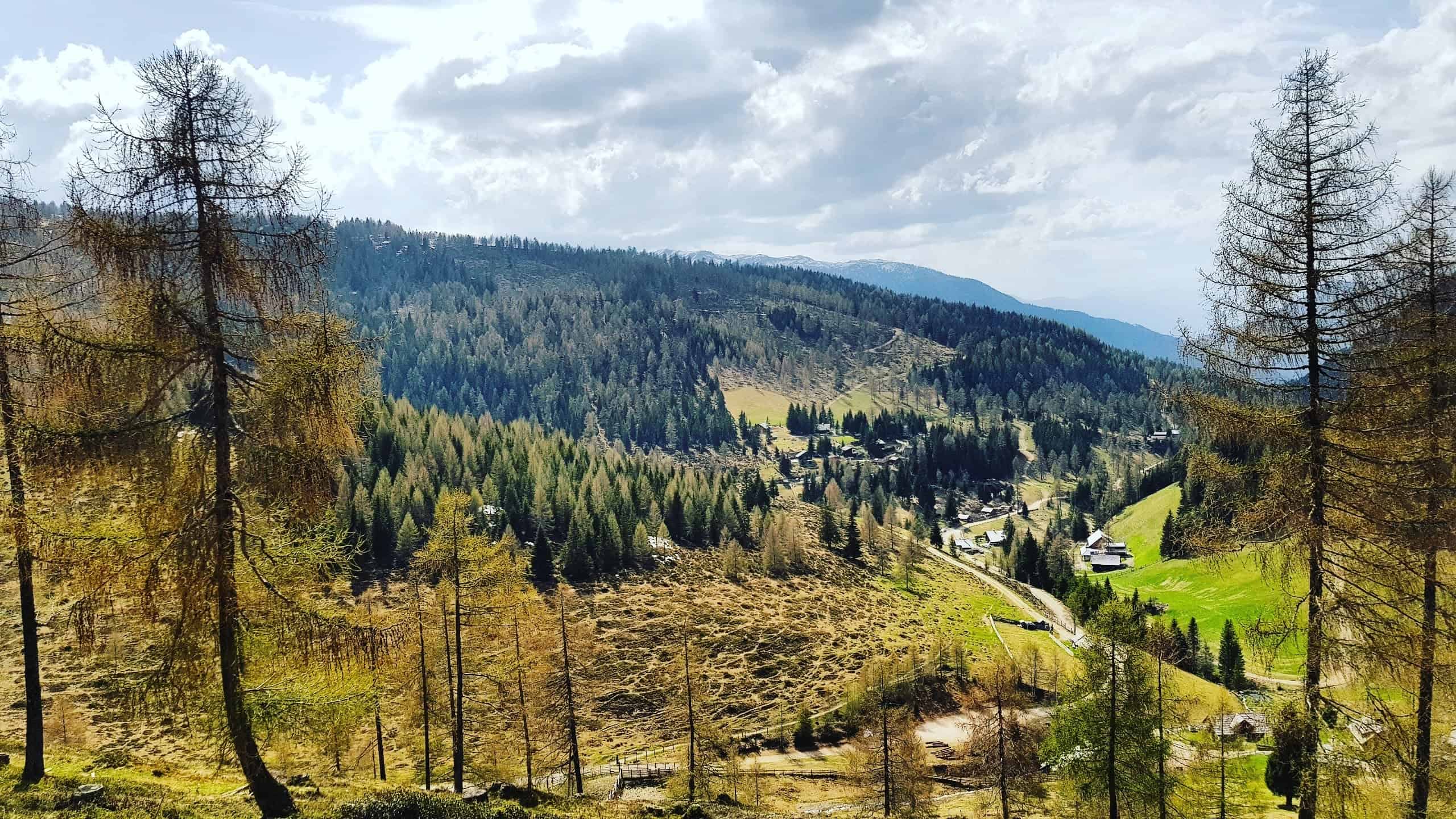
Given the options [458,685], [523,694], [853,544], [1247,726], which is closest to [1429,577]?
[458,685]

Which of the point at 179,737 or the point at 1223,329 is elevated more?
the point at 1223,329

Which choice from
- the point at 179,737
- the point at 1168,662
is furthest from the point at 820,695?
the point at 179,737

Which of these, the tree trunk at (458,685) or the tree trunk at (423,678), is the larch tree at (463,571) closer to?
the tree trunk at (458,685)

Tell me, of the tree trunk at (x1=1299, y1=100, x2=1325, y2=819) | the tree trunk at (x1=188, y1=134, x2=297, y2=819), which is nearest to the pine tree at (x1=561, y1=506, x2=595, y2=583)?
the tree trunk at (x1=188, y1=134, x2=297, y2=819)

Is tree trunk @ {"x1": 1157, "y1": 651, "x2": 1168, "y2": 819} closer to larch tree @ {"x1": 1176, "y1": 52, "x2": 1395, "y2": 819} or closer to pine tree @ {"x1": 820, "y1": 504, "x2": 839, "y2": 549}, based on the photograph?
larch tree @ {"x1": 1176, "y1": 52, "x2": 1395, "y2": 819}

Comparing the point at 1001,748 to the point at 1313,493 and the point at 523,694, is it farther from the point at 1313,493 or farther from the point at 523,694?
the point at 523,694

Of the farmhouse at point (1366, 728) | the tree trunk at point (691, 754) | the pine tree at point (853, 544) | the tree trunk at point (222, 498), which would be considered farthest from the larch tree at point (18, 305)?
the pine tree at point (853, 544)

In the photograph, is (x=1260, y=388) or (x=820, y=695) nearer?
(x=1260, y=388)

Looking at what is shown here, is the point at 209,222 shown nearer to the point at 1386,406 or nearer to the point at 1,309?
the point at 1,309
